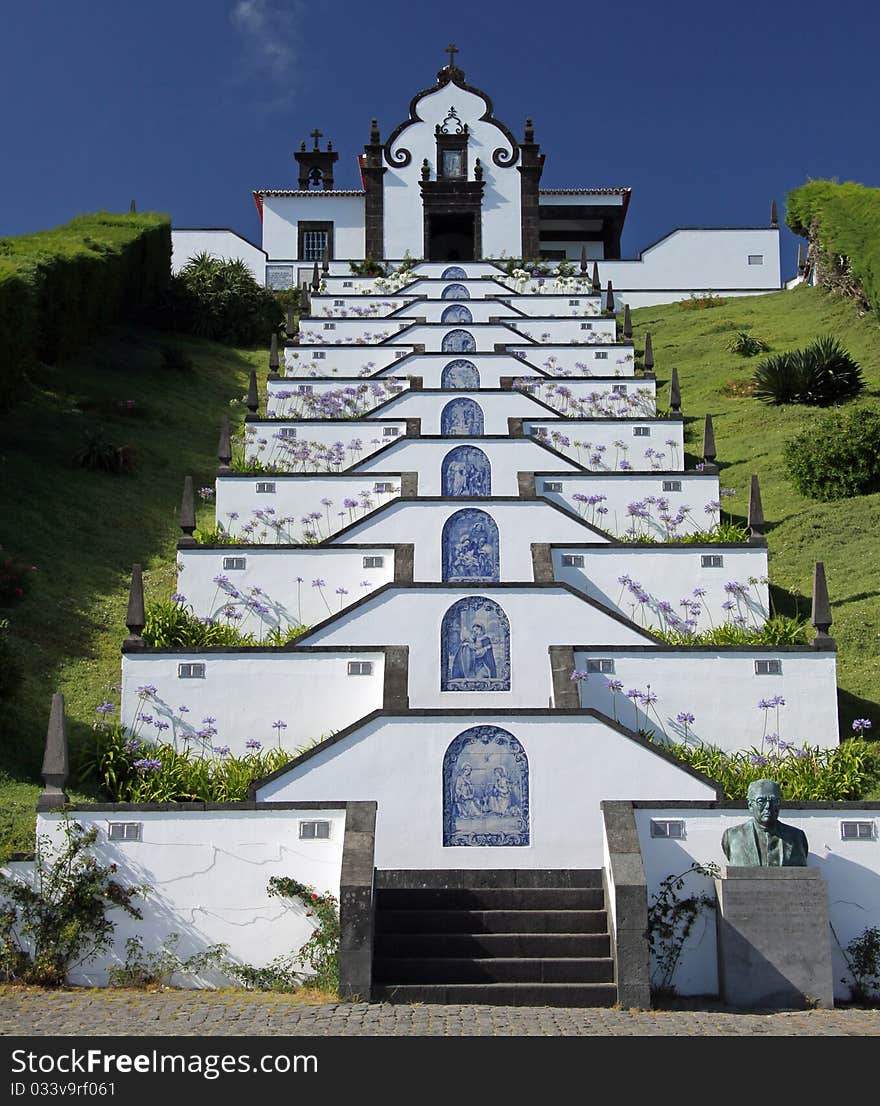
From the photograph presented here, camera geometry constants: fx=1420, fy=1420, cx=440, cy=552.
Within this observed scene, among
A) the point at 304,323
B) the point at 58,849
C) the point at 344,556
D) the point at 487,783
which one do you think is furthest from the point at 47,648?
the point at 304,323

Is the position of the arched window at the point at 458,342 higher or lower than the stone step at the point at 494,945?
higher

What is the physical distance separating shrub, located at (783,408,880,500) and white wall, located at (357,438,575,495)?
16.8 feet

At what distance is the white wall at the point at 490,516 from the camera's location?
18.8 metres

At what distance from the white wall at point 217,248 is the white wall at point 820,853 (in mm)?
32737

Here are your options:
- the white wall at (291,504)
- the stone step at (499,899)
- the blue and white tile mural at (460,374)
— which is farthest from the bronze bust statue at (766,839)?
the blue and white tile mural at (460,374)

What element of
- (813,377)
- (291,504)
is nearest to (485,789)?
(291,504)

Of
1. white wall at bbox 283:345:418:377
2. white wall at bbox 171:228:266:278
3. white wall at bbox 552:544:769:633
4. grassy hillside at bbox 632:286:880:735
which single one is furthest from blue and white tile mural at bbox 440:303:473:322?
white wall at bbox 552:544:769:633

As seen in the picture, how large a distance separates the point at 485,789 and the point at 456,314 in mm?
20273

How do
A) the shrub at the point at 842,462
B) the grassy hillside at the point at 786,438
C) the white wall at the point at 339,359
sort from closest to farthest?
the grassy hillside at the point at 786,438 → the shrub at the point at 842,462 → the white wall at the point at 339,359

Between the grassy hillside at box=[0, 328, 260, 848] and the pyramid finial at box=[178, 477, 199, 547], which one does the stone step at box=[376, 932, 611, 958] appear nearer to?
the grassy hillside at box=[0, 328, 260, 848]

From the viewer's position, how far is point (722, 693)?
52.1 feet

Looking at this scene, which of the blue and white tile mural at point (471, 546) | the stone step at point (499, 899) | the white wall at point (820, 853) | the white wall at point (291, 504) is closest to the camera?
the white wall at point (820, 853)

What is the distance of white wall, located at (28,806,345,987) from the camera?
12852 millimetres

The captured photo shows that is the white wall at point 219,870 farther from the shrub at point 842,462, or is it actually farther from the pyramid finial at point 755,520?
the shrub at point 842,462
